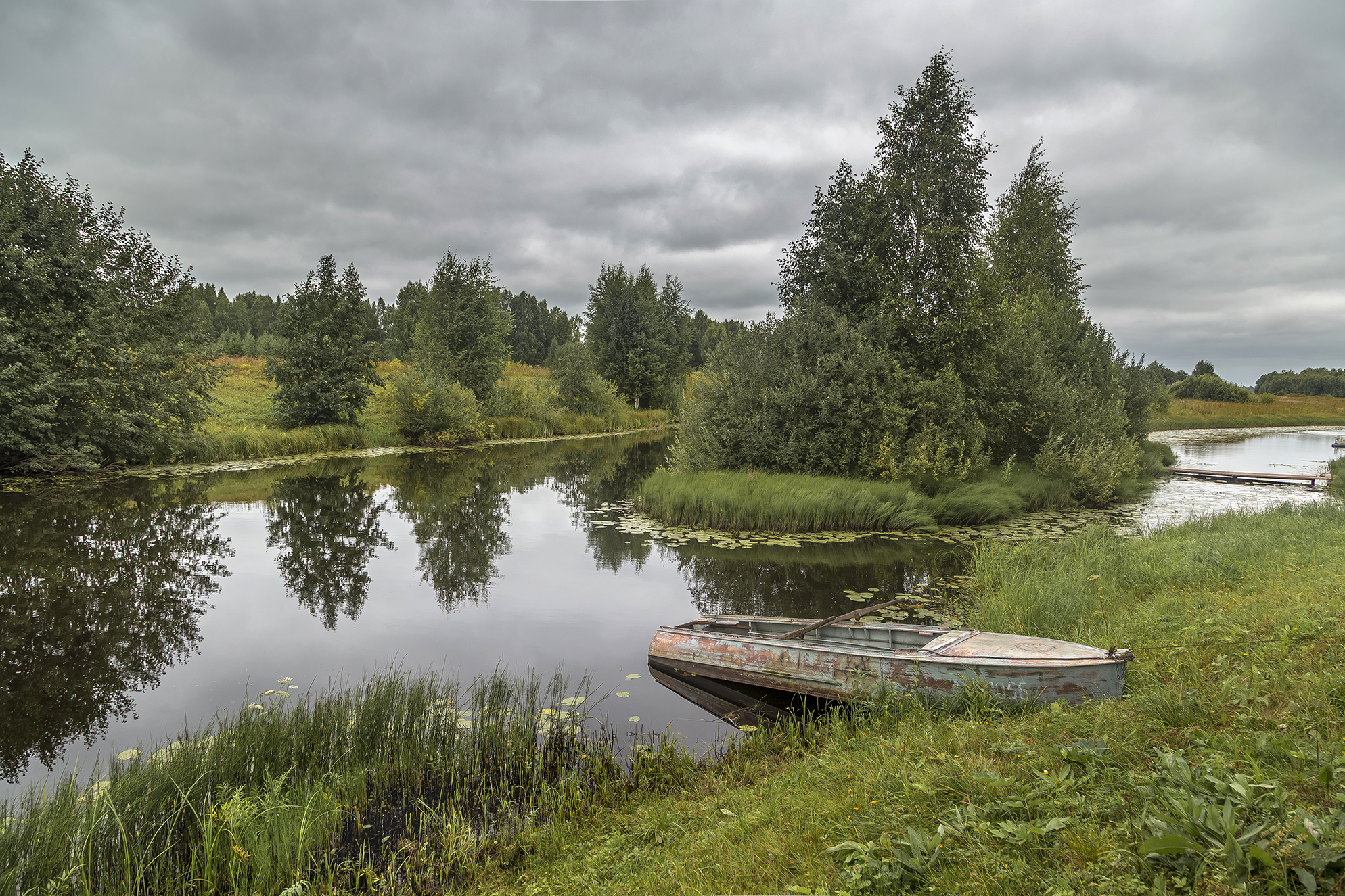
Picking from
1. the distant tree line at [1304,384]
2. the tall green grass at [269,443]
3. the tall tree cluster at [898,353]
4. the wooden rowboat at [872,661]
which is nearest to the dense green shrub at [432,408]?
the tall green grass at [269,443]

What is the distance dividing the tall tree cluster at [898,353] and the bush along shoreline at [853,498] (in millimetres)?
685

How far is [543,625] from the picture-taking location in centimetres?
966

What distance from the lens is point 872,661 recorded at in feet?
21.5

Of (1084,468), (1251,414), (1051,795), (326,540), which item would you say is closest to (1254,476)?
(1084,468)

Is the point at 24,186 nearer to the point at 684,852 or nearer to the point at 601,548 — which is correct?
the point at 601,548

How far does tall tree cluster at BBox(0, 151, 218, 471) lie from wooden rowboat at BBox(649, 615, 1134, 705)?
21562 mm

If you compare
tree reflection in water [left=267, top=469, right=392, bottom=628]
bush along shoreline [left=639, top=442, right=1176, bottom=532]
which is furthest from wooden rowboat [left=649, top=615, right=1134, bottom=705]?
bush along shoreline [left=639, top=442, right=1176, bottom=532]

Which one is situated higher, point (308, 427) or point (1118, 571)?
point (308, 427)

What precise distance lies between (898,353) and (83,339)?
993 inches

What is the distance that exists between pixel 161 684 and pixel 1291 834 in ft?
31.5

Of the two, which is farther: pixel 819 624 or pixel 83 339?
pixel 83 339

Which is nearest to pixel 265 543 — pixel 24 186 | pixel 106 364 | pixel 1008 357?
pixel 106 364

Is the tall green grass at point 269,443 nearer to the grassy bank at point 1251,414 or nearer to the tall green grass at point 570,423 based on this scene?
the tall green grass at point 570,423

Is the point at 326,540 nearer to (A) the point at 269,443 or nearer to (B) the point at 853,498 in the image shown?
(B) the point at 853,498
